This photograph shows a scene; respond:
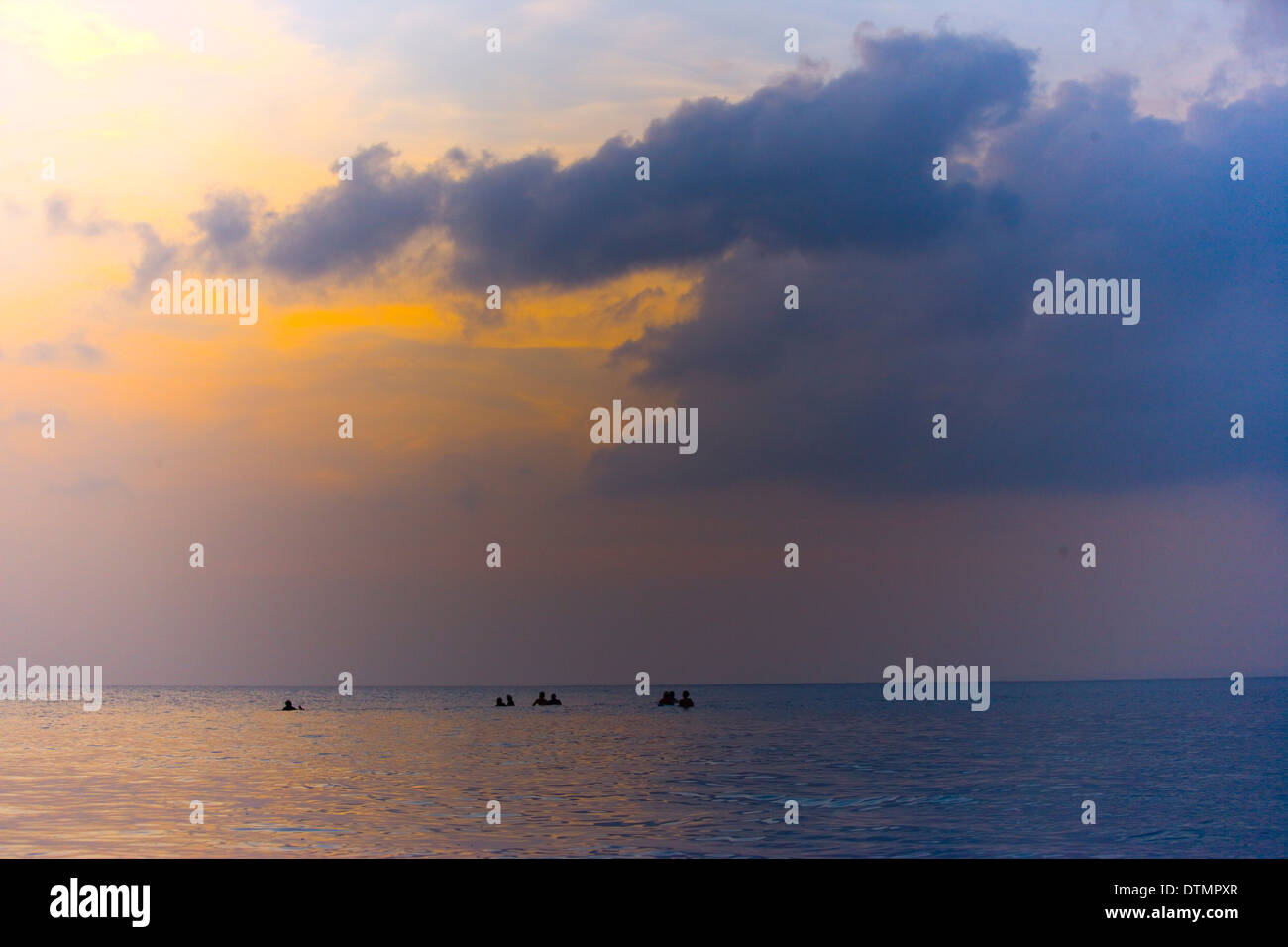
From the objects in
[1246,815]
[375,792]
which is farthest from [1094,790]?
[375,792]

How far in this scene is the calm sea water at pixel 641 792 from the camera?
97.0ft

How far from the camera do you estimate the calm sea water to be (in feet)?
97.0

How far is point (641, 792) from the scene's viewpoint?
4228cm
